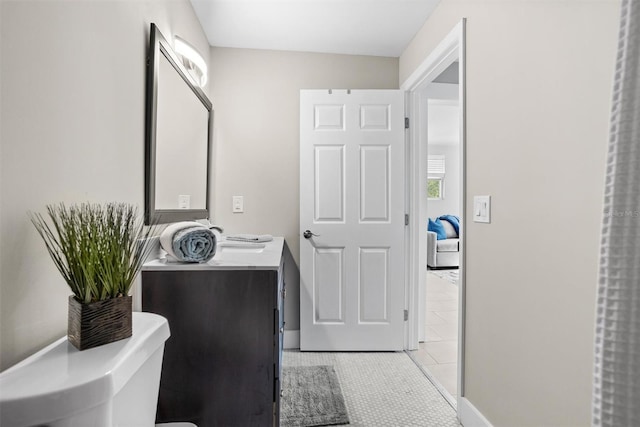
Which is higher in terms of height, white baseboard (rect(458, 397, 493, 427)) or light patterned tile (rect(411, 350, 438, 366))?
white baseboard (rect(458, 397, 493, 427))

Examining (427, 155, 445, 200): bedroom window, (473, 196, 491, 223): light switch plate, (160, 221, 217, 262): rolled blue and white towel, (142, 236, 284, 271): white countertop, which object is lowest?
(142, 236, 284, 271): white countertop

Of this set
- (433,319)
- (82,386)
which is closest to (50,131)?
(82,386)

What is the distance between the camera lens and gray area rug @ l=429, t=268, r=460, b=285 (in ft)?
16.9

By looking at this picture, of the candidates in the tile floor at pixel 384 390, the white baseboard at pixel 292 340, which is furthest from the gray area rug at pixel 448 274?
the white baseboard at pixel 292 340

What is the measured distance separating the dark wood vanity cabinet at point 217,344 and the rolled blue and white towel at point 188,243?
65mm

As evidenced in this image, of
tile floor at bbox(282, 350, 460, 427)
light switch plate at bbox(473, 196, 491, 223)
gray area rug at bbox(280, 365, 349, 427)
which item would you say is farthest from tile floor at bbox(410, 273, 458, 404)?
light switch plate at bbox(473, 196, 491, 223)

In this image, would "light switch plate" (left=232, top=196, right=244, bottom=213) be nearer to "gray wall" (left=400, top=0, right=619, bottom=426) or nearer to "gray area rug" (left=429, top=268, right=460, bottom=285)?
"gray wall" (left=400, top=0, right=619, bottom=426)

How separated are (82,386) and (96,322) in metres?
0.18

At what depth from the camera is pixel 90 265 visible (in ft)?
2.44

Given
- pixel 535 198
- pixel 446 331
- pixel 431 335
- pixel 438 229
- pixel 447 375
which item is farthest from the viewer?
pixel 438 229

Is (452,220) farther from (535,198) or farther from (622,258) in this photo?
(622,258)

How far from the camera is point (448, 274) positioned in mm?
5605

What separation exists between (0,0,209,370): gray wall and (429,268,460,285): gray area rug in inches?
190

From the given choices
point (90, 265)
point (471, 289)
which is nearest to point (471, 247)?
point (471, 289)
